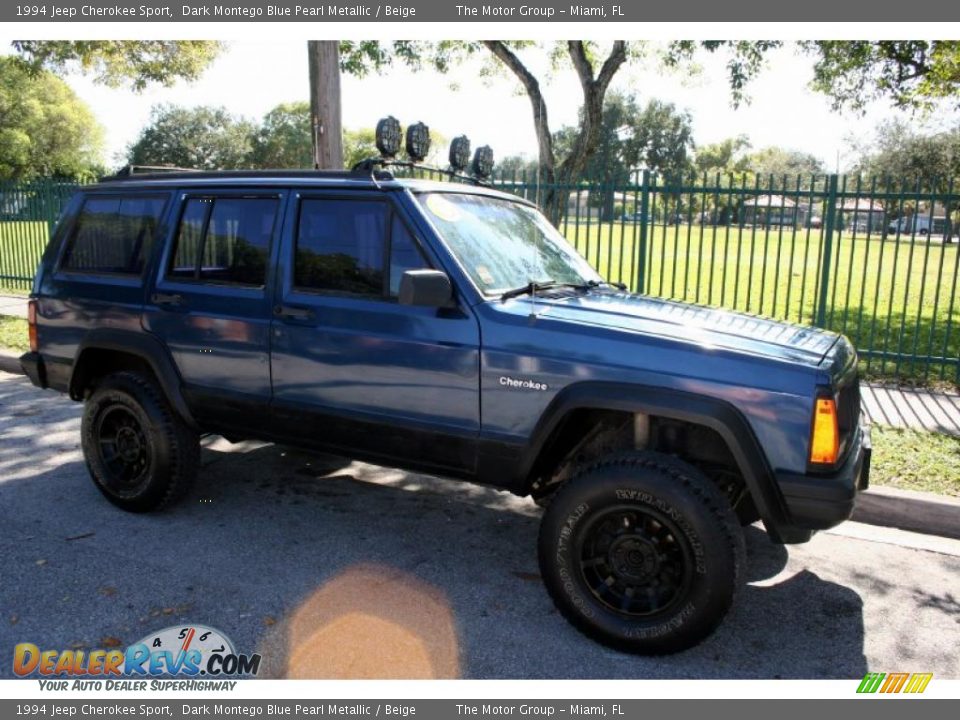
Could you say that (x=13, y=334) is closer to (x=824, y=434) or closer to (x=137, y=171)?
(x=137, y=171)

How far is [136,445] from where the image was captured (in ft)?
14.9

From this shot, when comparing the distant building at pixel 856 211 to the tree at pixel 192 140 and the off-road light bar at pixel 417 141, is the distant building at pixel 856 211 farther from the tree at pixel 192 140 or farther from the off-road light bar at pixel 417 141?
the tree at pixel 192 140

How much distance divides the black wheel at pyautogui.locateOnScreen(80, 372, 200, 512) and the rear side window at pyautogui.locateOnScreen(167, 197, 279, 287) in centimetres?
76

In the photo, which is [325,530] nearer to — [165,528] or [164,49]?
[165,528]

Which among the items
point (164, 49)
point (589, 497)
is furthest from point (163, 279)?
point (164, 49)

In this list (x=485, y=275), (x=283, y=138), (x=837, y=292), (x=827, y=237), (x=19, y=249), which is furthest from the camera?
(x=283, y=138)

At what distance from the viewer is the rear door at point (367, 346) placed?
354cm

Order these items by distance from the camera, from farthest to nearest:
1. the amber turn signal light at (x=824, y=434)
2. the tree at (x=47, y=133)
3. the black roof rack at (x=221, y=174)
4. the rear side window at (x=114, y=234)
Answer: the tree at (x=47, y=133)
the rear side window at (x=114, y=234)
the black roof rack at (x=221, y=174)
the amber turn signal light at (x=824, y=434)

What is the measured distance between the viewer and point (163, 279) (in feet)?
14.4

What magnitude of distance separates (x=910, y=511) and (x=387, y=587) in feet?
10.7

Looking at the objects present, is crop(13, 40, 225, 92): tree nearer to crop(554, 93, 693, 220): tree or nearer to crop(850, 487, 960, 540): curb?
crop(850, 487, 960, 540): curb

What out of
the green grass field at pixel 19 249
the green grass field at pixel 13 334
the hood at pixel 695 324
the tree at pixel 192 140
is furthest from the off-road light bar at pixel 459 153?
the tree at pixel 192 140

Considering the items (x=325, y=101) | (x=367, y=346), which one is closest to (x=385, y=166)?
(x=367, y=346)

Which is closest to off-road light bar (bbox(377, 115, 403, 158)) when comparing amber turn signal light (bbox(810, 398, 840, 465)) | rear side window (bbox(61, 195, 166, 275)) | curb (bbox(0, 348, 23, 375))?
rear side window (bbox(61, 195, 166, 275))
